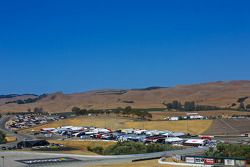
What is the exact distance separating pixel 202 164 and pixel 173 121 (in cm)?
6766

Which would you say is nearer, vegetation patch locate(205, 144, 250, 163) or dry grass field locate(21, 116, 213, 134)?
vegetation patch locate(205, 144, 250, 163)

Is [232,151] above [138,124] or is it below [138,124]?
below

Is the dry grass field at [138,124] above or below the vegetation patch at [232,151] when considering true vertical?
above

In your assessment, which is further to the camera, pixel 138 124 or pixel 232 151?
pixel 138 124

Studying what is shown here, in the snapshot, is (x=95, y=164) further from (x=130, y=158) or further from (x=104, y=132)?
(x=104, y=132)

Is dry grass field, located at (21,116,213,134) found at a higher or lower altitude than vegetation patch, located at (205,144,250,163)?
higher

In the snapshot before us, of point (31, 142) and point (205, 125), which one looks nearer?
point (31, 142)

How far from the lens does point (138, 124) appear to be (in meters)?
122

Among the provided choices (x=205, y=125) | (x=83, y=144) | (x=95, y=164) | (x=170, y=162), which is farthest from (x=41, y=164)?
(x=205, y=125)

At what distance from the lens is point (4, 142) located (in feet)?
297

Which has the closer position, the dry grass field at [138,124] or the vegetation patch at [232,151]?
the vegetation patch at [232,151]

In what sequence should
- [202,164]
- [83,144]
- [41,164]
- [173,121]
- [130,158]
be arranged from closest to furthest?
1. [202,164]
2. [41,164]
3. [130,158]
4. [83,144]
5. [173,121]

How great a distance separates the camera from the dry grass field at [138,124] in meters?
112

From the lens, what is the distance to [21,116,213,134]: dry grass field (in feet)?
368
